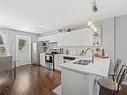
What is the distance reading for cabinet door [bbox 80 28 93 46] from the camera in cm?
406

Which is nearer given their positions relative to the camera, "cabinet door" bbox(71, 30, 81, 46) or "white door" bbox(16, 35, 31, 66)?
"cabinet door" bbox(71, 30, 81, 46)

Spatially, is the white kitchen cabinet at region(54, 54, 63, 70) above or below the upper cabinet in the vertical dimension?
below

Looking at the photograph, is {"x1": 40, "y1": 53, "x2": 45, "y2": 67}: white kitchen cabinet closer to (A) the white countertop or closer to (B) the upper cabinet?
(B) the upper cabinet

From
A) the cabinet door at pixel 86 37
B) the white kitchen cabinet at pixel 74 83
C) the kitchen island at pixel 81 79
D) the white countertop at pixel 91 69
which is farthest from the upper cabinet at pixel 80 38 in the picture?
the white kitchen cabinet at pixel 74 83

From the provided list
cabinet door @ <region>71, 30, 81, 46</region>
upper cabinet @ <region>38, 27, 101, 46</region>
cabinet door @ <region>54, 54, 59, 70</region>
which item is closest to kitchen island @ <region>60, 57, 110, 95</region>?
upper cabinet @ <region>38, 27, 101, 46</region>

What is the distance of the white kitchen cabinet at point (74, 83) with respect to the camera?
5.38 feet

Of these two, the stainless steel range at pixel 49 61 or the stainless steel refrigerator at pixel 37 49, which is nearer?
the stainless steel range at pixel 49 61

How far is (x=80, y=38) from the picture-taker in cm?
439

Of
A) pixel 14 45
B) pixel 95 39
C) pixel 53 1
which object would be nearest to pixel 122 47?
pixel 95 39

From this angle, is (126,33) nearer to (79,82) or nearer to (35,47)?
(79,82)

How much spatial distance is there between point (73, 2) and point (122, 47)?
2.30m

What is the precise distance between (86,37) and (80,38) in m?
0.30

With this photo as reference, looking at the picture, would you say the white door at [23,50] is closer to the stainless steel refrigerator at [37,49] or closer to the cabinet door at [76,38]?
the stainless steel refrigerator at [37,49]

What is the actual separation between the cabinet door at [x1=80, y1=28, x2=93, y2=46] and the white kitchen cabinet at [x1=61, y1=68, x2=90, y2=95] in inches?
94.2
